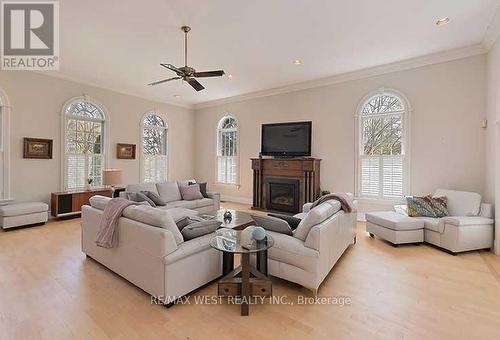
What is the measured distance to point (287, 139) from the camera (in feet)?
21.2

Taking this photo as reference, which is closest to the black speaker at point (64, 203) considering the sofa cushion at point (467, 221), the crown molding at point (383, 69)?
the crown molding at point (383, 69)

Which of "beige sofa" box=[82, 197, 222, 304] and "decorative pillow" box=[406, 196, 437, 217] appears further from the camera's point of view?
"decorative pillow" box=[406, 196, 437, 217]

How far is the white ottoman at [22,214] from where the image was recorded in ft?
15.1

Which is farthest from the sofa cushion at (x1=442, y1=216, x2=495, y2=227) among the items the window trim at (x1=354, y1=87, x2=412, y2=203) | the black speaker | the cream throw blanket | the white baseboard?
the black speaker

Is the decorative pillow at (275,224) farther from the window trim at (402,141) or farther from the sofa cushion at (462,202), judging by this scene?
the window trim at (402,141)

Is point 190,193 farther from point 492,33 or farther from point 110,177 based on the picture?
point 492,33

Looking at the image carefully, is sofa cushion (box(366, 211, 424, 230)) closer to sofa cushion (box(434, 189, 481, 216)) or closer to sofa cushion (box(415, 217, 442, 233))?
sofa cushion (box(415, 217, 442, 233))

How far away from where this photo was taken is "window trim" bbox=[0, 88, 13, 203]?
4961mm

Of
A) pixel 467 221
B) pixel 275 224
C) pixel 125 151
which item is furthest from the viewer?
pixel 125 151

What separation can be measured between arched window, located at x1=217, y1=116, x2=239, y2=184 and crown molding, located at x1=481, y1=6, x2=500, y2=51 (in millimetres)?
5665

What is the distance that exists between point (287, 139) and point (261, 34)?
3038mm

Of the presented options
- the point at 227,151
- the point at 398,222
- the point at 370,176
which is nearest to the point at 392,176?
the point at 370,176

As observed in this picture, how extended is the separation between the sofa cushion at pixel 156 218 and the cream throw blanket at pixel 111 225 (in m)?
0.21

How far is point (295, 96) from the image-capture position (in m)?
6.50
